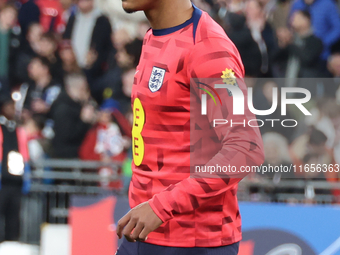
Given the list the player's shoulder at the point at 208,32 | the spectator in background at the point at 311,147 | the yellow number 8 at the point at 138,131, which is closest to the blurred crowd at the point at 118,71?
the spectator in background at the point at 311,147

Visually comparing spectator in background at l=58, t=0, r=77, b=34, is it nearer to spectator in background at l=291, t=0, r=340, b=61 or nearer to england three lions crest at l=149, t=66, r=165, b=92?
spectator in background at l=291, t=0, r=340, b=61

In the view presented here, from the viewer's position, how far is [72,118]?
22.8 ft

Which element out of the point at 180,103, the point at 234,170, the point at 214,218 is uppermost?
the point at 180,103

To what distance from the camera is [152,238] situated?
2.27 m

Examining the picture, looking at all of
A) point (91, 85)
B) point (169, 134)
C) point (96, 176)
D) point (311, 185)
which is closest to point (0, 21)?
point (91, 85)

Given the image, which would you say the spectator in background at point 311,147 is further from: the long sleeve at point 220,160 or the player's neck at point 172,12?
the long sleeve at point 220,160

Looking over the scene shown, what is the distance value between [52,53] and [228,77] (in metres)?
6.45

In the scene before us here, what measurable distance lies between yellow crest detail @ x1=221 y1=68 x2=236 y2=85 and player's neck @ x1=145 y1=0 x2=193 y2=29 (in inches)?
15.9

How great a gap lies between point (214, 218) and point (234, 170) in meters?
0.36

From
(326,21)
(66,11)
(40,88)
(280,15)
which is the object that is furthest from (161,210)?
(66,11)

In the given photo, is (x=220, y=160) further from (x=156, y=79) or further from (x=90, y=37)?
(x=90, y=37)

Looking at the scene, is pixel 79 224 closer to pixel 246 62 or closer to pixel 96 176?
pixel 96 176

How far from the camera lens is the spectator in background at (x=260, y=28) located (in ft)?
23.2

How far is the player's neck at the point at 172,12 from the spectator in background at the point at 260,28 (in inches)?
192
